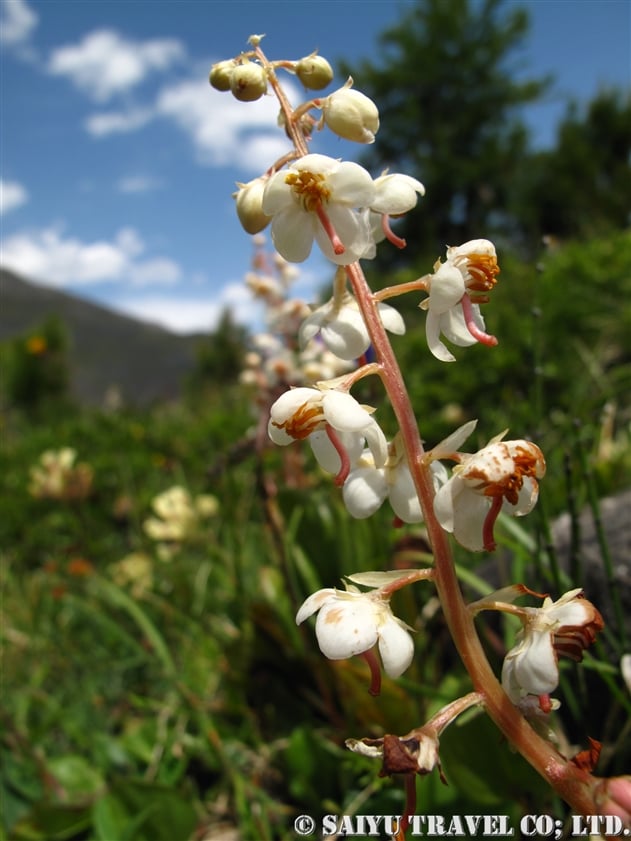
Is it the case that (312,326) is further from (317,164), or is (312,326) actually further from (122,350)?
(122,350)

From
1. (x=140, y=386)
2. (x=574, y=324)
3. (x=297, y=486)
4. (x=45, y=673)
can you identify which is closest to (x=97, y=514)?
(x=45, y=673)

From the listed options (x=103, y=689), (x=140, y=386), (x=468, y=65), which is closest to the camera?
(x=103, y=689)

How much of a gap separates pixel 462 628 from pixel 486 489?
103 millimetres

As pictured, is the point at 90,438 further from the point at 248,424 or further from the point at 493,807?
the point at 493,807

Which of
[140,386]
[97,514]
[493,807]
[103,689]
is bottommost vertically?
Result: [493,807]

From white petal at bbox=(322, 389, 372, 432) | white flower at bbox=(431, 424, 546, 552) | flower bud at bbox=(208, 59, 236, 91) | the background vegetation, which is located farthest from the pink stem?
flower bud at bbox=(208, 59, 236, 91)

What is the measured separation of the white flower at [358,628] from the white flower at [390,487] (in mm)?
70

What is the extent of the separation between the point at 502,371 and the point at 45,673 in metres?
2.43

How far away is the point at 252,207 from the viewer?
1.85 feet

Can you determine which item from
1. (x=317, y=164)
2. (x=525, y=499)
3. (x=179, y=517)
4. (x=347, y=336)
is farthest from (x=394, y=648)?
(x=179, y=517)

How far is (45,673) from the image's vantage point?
1558mm

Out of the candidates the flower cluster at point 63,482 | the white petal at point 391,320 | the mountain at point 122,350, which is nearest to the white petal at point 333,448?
the white petal at point 391,320

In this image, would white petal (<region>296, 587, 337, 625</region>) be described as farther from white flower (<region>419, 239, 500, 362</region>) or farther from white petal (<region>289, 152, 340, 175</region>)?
white petal (<region>289, 152, 340, 175</region>)

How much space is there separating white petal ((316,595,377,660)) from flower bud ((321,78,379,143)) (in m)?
0.36
